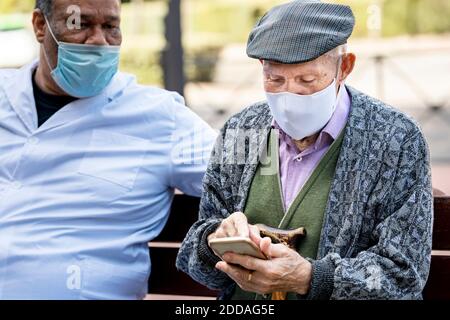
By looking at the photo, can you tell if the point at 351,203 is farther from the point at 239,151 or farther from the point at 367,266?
the point at 239,151

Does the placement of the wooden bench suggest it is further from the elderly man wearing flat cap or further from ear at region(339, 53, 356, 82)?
ear at region(339, 53, 356, 82)

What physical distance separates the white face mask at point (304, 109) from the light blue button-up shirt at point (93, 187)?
0.56 m

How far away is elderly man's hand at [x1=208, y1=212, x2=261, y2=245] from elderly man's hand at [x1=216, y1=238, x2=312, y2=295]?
0.18 feet

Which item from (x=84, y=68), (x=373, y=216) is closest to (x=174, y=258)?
(x=84, y=68)

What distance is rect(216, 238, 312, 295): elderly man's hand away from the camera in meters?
2.25

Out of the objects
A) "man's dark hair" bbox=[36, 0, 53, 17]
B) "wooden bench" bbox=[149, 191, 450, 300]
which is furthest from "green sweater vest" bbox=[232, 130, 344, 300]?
"man's dark hair" bbox=[36, 0, 53, 17]

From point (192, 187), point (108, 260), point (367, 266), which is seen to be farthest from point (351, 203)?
point (108, 260)

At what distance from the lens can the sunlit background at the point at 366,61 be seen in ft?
27.9

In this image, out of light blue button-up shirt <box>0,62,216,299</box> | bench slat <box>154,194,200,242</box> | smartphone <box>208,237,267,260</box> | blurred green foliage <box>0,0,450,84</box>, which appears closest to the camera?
smartphone <box>208,237,267,260</box>

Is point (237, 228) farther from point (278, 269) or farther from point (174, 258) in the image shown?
point (174, 258)

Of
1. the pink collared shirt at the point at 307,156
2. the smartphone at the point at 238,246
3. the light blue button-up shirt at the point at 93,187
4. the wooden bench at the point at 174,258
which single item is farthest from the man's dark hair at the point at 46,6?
the smartphone at the point at 238,246

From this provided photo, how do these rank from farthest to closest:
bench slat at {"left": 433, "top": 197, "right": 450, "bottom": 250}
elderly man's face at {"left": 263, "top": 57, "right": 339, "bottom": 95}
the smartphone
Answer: bench slat at {"left": 433, "top": 197, "right": 450, "bottom": 250} → elderly man's face at {"left": 263, "top": 57, "right": 339, "bottom": 95} → the smartphone
